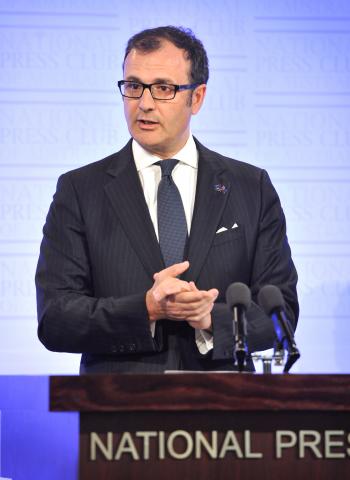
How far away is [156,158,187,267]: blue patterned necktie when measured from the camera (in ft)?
9.25

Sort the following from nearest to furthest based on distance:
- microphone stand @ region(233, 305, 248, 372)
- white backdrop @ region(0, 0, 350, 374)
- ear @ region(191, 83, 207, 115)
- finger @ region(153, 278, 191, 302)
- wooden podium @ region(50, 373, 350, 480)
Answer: wooden podium @ region(50, 373, 350, 480)
microphone stand @ region(233, 305, 248, 372)
finger @ region(153, 278, 191, 302)
ear @ region(191, 83, 207, 115)
white backdrop @ region(0, 0, 350, 374)

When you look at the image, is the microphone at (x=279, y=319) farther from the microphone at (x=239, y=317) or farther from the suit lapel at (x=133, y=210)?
the suit lapel at (x=133, y=210)

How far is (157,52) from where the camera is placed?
115 inches

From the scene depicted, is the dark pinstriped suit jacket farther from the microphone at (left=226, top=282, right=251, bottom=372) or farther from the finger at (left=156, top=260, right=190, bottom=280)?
the microphone at (left=226, top=282, right=251, bottom=372)

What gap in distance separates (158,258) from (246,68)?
165 cm

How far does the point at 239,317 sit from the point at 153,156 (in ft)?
3.18

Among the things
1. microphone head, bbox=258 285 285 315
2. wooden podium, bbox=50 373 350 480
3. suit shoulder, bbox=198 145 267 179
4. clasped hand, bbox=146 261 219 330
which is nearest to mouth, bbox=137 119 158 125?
suit shoulder, bbox=198 145 267 179

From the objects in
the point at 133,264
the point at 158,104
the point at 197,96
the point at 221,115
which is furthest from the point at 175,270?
the point at 221,115

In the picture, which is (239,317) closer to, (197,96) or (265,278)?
(265,278)

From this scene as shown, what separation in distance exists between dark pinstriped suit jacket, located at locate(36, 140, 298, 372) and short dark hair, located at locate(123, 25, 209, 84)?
28 centimetres

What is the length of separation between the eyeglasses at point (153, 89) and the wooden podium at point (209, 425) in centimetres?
120

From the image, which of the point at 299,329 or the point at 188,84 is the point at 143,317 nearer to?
the point at 188,84

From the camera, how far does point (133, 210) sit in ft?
9.39

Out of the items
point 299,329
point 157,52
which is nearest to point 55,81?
point 157,52
